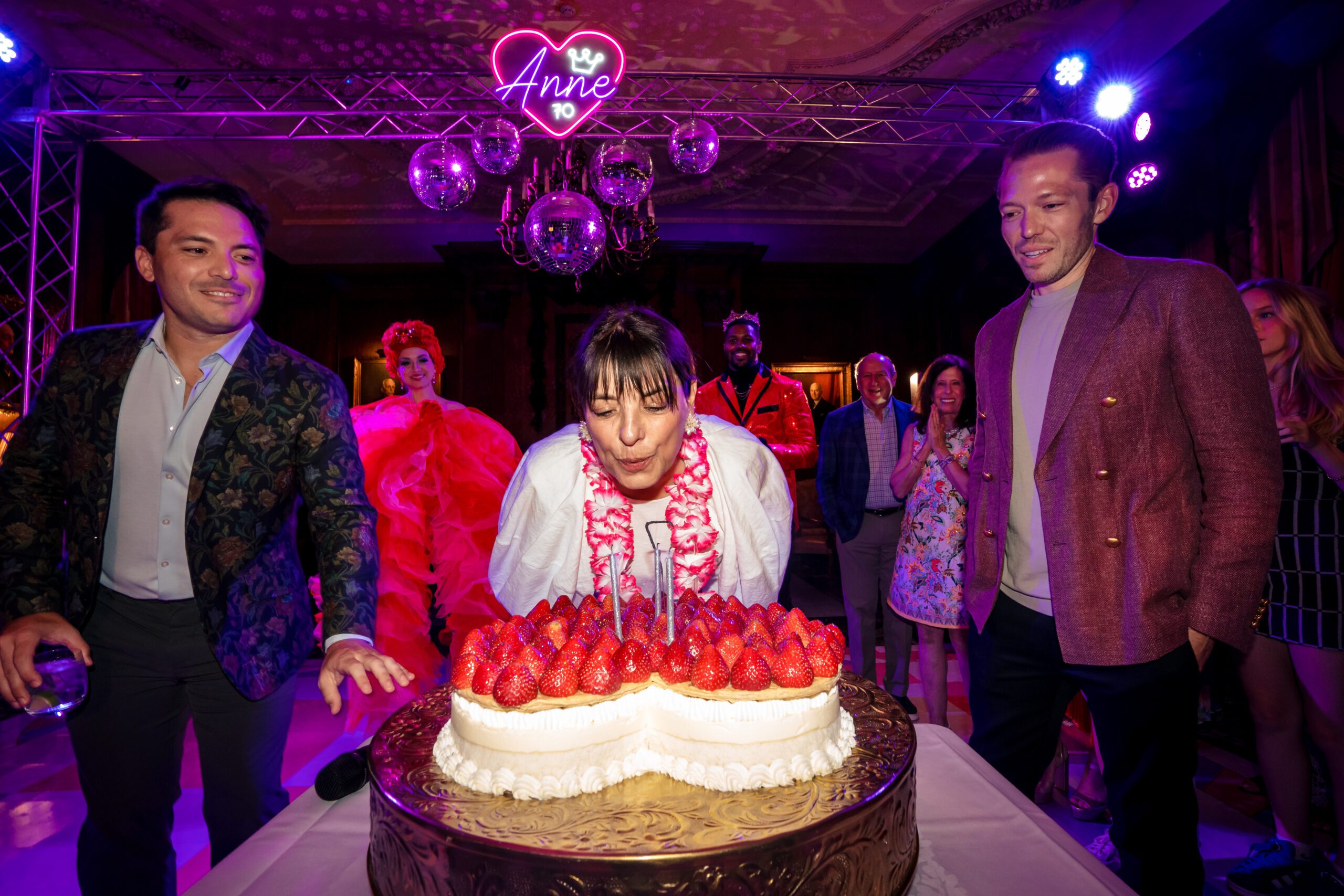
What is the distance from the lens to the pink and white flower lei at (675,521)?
1852 millimetres

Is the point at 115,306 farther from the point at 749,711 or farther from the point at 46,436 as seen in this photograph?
the point at 749,711

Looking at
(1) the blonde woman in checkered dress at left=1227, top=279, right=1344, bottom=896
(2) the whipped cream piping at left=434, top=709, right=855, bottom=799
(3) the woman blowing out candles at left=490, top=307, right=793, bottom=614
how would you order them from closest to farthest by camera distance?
(2) the whipped cream piping at left=434, top=709, right=855, bottom=799 → (3) the woman blowing out candles at left=490, top=307, right=793, bottom=614 → (1) the blonde woman in checkered dress at left=1227, top=279, right=1344, bottom=896

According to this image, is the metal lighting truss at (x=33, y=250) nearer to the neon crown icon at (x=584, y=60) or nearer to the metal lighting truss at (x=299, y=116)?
the metal lighting truss at (x=299, y=116)

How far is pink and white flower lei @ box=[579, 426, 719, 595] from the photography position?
1852mm

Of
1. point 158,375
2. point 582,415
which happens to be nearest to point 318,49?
point 158,375

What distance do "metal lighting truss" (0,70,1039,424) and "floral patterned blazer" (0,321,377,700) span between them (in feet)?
10.2

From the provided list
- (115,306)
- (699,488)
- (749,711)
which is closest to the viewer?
(749,711)

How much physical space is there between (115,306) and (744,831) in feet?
25.2

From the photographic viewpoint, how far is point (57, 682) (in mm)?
1417

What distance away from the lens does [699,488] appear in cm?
188

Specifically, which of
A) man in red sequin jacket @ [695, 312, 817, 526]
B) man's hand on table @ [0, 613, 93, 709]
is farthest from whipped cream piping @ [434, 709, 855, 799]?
man in red sequin jacket @ [695, 312, 817, 526]

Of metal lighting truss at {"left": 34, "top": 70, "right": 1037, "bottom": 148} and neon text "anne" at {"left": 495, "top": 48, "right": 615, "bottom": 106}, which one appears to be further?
metal lighting truss at {"left": 34, "top": 70, "right": 1037, "bottom": 148}

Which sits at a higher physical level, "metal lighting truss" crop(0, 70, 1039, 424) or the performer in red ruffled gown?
"metal lighting truss" crop(0, 70, 1039, 424)

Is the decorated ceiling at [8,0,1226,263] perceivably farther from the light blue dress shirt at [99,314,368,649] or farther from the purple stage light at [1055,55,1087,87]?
the light blue dress shirt at [99,314,368,649]
